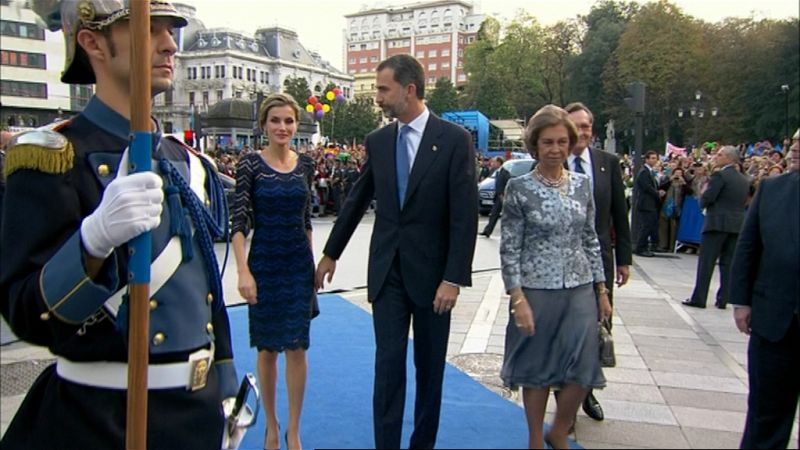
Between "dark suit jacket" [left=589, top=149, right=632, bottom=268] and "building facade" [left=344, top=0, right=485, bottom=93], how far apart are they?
118m

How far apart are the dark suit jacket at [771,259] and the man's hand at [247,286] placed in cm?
253

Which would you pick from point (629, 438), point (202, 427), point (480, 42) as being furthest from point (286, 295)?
point (480, 42)

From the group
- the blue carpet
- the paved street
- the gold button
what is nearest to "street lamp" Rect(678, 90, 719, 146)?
the paved street

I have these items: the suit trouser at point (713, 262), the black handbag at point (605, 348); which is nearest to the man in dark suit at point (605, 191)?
the black handbag at point (605, 348)

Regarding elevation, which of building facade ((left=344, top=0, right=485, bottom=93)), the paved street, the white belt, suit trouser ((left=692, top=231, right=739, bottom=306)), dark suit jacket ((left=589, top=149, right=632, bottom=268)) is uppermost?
building facade ((left=344, top=0, right=485, bottom=93))

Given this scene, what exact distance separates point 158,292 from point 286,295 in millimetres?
2062

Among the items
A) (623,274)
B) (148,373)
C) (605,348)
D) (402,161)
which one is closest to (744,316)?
(605,348)

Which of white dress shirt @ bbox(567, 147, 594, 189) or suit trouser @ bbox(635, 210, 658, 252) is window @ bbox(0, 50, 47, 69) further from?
white dress shirt @ bbox(567, 147, 594, 189)

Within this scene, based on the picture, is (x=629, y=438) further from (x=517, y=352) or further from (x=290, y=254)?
(x=290, y=254)

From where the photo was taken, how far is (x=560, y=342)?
3.37 meters

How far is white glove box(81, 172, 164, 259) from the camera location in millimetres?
1371

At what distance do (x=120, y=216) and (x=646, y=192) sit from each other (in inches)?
461

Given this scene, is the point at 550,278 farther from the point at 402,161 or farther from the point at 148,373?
the point at 148,373

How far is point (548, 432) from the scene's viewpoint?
362 cm
